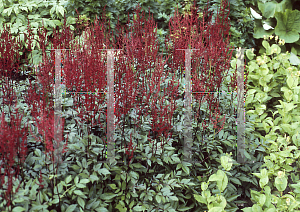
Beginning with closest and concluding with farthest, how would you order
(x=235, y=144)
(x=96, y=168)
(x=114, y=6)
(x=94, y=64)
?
1. (x=96, y=168)
2. (x=94, y=64)
3. (x=235, y=144)
4. (x=114, y=6)

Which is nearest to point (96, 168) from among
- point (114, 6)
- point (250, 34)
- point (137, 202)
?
point (137, 202)

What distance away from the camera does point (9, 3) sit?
14.0ft

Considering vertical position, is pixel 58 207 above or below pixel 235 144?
below

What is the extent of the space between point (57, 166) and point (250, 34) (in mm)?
4333

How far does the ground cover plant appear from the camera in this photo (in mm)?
1695

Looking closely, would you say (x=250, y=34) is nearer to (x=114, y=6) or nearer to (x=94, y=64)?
(x=114, y=6)

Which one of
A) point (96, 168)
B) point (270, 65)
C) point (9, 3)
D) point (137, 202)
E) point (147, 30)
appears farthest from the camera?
point (9, 3)

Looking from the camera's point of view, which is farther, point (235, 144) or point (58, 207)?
point (235, 144)

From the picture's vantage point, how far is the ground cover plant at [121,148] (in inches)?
66.7

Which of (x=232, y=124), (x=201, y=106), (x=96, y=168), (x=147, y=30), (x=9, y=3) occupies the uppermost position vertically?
(x=9, y=3)

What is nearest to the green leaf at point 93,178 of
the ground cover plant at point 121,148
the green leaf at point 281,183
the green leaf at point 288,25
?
the ground cover plant at point 121,148

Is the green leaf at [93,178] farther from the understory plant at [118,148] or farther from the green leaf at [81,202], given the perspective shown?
the green leaf at [81,202]

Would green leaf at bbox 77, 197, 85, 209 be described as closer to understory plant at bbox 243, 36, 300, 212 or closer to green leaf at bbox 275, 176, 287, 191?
understory plant at bbox 243, 36, 300, 212

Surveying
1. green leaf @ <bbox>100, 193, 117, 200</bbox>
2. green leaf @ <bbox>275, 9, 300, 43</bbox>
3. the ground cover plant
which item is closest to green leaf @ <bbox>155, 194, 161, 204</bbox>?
the ground cover plant
